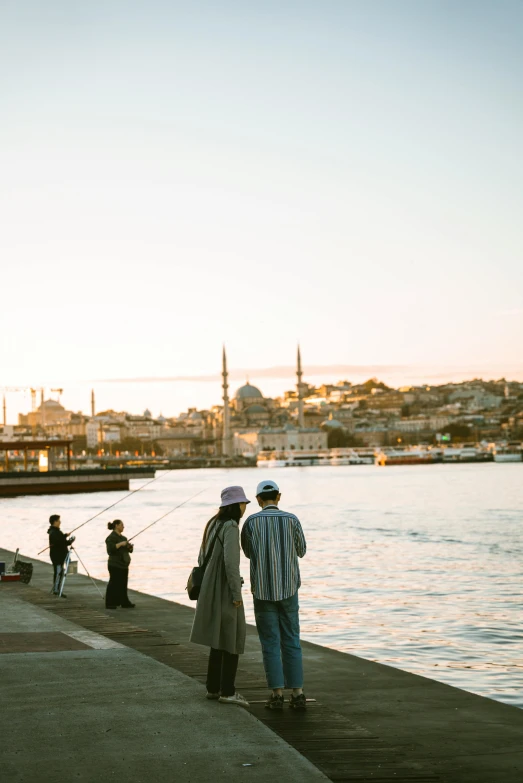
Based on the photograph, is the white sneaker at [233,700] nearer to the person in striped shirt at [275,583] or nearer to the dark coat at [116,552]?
the person in striped shirt at [275,583]

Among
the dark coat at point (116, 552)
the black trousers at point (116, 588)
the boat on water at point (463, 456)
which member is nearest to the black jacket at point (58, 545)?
the black trousers at point (116, 588)

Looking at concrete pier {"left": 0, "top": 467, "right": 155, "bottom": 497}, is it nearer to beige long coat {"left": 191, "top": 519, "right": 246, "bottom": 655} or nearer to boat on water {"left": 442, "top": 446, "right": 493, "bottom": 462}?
beige long coat {"left": 191, "top": 519, "right": 246, "bottom": 655}

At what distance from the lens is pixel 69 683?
7449 mm

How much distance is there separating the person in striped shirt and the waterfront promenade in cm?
31

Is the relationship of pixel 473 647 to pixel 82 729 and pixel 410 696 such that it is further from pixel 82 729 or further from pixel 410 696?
pixel 82 729

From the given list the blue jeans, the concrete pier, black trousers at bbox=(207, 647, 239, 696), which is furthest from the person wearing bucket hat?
the concrete pier

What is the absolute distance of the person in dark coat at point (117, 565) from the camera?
14.1m

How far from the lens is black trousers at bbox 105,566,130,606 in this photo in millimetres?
14578

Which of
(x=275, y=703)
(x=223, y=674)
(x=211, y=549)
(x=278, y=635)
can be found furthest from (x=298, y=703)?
(x=211, y=549)

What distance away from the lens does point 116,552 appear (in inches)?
558

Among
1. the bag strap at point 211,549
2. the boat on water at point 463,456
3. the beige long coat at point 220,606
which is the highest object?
the bag strap at point 211,549

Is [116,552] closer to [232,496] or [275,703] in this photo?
[275,703]

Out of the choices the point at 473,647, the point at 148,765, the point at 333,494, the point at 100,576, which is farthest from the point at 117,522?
the point at 333,494

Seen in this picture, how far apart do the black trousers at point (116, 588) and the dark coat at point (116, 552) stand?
13 cm
